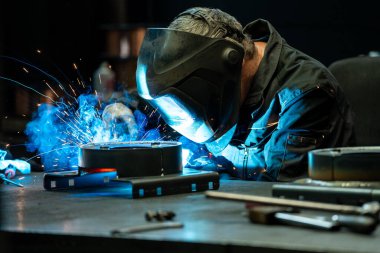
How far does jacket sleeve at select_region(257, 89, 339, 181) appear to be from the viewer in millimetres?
2586

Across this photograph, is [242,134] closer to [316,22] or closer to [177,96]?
[177,96]

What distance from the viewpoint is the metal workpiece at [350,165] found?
5.92ft

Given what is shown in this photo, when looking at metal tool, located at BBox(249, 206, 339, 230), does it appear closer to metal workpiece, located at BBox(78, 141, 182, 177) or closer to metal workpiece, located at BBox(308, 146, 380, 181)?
metal workpiece, located at BBox(308, 146, 380, 181)

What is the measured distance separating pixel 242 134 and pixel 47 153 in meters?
0.75

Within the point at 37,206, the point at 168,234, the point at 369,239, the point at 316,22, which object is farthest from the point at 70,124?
the point at 316,22

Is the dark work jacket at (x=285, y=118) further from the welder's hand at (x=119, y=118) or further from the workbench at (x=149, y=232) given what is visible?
the workbench at (x=149, y=232)

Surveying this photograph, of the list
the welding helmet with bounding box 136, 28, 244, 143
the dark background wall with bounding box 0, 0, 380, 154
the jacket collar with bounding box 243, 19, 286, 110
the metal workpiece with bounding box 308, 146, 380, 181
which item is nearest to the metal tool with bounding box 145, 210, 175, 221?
the metal workpiece with bounding box 308, 146, 380, 181

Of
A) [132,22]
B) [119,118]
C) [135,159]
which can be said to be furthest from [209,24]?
[132,22]

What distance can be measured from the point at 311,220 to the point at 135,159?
717 millimetres

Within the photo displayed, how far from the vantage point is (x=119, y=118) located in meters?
2.88

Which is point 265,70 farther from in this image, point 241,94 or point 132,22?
point 132,22

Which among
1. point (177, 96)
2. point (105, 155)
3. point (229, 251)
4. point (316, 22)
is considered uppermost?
point (316, 22)

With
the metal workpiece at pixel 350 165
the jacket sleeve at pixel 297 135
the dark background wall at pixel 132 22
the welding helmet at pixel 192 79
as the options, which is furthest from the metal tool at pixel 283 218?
the dark background wall at pixel 132 22

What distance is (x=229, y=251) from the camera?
1.37m
